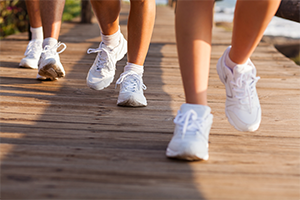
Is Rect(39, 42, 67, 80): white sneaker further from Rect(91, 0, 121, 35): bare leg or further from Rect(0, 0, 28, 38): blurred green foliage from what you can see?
Rect(0, 0, 28, 38): blurred green foliage

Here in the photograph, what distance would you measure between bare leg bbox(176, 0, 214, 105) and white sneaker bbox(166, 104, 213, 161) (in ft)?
0.11

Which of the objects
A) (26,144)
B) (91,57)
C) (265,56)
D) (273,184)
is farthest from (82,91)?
(265,56)

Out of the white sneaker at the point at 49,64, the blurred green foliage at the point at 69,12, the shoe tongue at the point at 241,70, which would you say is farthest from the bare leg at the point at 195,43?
the blurred green foliage at the point at 69,12

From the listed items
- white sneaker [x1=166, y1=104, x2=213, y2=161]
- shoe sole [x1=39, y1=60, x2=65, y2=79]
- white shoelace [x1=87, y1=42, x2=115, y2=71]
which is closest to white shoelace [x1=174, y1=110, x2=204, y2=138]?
white sneaker [x1=166, y1=104, x2=213, y2=161]

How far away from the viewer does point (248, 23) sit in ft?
3.01

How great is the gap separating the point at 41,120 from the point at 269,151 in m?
0.82

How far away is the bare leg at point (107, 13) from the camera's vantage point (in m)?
1.40

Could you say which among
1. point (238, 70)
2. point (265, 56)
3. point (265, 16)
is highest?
point (265, 16)

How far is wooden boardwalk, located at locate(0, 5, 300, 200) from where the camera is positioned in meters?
0.75

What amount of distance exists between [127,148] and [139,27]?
62 centimetres

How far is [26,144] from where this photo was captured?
97 cm

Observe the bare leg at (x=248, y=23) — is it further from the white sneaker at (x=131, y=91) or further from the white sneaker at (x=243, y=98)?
the white sneaker at (x=131, y=91)

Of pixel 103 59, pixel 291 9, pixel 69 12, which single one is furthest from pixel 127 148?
pixel 69 12

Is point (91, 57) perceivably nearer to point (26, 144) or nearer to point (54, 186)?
point (26, 144)
